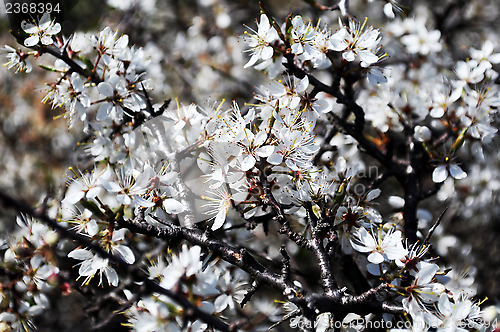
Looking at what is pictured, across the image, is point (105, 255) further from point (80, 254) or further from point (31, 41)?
point (31, 41)

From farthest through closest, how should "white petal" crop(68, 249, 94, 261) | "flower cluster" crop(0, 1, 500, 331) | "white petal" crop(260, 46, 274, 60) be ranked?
"white petal" crop(260, 46, 274, 60) → "white petal" crop(68, 249, 94, 261) → "flower cluster" crop(0, 1, 500, 331)

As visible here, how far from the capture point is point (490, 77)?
1.95m

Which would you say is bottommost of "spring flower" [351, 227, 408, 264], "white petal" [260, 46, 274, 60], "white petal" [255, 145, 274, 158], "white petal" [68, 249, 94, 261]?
"white petal" [68, 249, 94, 261]

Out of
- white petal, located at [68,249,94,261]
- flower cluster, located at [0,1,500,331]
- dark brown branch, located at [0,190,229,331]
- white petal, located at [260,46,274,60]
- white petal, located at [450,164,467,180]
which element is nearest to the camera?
dark brown branch, located at [0,190,229,331]

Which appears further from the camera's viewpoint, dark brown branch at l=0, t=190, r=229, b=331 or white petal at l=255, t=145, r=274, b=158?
white petal at l=255, t=145, r=274, b=158

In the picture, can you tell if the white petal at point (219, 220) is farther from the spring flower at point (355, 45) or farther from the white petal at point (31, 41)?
the white petal at point (31, 41)

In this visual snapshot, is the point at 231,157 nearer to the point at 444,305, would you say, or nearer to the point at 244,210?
the point at 244,210

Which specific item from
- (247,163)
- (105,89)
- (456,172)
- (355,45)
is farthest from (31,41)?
(456,172)

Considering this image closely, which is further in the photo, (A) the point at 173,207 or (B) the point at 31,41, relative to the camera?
(B) the point at 31,41

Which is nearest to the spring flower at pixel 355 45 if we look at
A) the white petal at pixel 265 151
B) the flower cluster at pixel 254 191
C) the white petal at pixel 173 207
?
the flower cluster at pixel 254 191

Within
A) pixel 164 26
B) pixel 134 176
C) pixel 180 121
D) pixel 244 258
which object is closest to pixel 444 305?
pixel 244 258

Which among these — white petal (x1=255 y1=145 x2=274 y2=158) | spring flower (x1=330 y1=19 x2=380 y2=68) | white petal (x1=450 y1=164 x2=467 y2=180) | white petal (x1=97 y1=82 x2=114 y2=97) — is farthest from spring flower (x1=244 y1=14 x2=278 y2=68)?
white petal (x1=450 y1=164 x2=467 y2=180)

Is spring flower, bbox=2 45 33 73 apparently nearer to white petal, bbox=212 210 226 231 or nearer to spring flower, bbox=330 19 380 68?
white petal, bbox=212 210 226 231

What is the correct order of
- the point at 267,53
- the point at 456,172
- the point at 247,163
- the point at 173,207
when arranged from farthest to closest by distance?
the point at 456,172
the point at 267,53
the point at 173,207
the point at 247,163
